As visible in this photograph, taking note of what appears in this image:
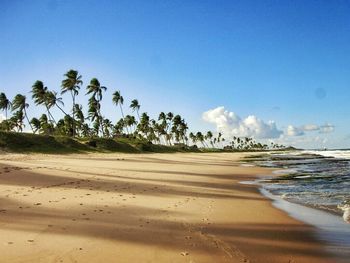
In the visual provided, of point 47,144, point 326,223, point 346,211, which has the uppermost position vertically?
point 47,144

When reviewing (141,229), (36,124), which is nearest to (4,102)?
(36,124)

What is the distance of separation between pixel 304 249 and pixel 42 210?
7.93 m

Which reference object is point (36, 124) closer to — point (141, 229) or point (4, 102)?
point (4, 102)

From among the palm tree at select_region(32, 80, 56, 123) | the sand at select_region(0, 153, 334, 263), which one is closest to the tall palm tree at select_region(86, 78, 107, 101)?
the palm tree at select_region(32, 80, 56, 123)

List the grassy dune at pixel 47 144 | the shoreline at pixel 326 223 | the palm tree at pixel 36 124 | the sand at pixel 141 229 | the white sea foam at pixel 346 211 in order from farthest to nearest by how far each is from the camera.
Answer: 1. the palm tree at pixel 36 124
2. the grassy dune at pixel 47 144
3. the white sea foam at pixel 346 211
4. the shoreline at pixel 326 223
5. the sand at pixel 141 229

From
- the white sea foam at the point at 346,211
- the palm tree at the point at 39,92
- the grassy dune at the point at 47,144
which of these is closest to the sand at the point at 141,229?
the white sea foam at the point at 346,211

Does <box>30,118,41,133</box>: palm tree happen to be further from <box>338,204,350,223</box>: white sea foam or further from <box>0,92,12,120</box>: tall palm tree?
<box>338,204,350,223</box>: white sea foam

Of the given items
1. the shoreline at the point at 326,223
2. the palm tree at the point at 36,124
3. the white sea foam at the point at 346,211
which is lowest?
the shoreline at the point at 326,223

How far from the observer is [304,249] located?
8945 millimetres

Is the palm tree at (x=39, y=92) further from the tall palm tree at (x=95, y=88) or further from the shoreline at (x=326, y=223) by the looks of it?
the shoreline at (x=326, y=223)

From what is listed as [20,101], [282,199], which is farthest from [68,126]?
[282,199]

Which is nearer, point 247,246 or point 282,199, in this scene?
point 247,246

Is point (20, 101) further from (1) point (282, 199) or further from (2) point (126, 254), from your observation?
(2) point (126, 254)

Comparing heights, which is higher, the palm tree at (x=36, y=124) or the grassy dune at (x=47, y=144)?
the palm tree at (x=36, y=124)
